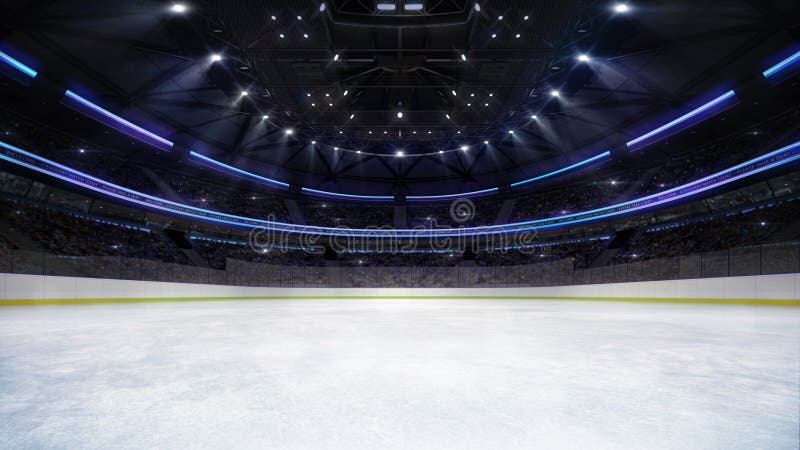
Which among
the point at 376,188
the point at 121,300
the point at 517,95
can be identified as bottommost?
the point at 121,300

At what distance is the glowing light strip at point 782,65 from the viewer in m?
16.2

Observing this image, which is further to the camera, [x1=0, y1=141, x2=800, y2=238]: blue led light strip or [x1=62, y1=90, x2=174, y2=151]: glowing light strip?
[x1=0, y1=141, x2=800, y2=238]: blue led light strip

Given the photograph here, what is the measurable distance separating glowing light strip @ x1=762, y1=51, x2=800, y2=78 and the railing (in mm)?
7776

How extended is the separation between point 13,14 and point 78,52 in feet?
9.95

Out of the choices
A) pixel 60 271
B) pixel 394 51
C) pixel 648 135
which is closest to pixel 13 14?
pixel 60 271

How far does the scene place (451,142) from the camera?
1265 inches

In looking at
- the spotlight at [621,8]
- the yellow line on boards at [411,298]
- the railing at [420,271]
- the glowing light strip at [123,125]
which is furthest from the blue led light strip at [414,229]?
the spotlight at [621,8]

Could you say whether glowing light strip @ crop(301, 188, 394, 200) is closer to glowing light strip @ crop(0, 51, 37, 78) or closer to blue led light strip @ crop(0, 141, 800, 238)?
blue led light strip @ crop(0, 141, 800, 238)

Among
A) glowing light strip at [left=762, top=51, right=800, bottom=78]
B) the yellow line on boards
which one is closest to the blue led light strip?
glowing light strip at [left=762, top=51, right=800, bottom=78]

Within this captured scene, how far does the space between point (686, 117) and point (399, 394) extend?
2768 cm

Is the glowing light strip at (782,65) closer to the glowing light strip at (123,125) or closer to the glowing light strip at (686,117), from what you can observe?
the glowing light strip at (686,117)

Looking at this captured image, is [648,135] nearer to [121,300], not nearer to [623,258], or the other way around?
[623,258]

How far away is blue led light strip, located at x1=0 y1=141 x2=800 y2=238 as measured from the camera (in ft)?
71.4

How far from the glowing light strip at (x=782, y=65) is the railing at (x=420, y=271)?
7.78 metres
